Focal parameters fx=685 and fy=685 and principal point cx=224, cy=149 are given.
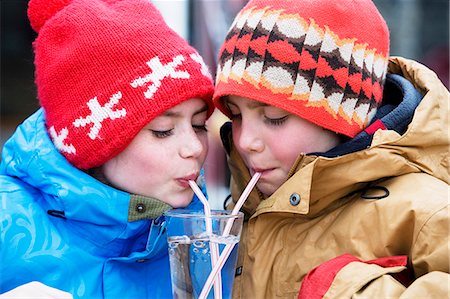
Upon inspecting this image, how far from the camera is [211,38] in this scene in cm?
518

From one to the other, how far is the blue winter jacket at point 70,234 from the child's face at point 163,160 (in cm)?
8

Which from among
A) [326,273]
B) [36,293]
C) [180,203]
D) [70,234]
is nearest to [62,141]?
[70,234]

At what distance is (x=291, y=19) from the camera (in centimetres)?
192

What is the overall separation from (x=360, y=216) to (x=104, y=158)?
2.36 ft

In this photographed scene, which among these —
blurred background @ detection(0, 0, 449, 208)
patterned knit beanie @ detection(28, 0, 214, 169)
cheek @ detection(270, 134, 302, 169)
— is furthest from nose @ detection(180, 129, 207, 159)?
blurred background @ detection(0, 0, 449, 208)

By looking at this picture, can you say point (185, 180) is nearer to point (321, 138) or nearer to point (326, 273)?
point (321, 138)

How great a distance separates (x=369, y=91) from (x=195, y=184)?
56cm

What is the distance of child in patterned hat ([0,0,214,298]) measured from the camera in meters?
1.83

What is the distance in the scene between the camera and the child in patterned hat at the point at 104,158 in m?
1.83

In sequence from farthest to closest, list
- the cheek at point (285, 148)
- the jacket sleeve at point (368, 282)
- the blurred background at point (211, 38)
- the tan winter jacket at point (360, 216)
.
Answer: the blurred background at point (211, 38)
the cheek at point (285, 148)
the tan winter jacket at point (360, 216)
the jacket sleeve at point (368, 282)

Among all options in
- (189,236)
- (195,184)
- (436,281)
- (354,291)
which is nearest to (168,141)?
(195,184)

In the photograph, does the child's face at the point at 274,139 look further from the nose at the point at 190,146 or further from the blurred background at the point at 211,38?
the blurred background at the point at 211,38

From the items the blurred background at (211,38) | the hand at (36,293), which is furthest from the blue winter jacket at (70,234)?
the blurred background at (211,38)

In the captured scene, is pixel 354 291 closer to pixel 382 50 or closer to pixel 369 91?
pixel 369 91
